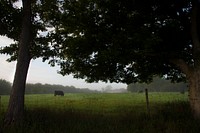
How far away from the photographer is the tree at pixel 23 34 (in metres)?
13.7

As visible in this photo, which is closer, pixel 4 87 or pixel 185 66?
pixel 185 66

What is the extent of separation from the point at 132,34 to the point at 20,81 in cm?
596

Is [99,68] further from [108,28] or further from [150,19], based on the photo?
[150,19]

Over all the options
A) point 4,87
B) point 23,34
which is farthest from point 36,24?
point 4,87

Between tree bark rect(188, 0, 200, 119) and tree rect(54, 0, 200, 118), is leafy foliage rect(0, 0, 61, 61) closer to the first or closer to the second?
tree rect(54, 0, 200, 118)

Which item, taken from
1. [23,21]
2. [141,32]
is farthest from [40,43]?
[141,32]

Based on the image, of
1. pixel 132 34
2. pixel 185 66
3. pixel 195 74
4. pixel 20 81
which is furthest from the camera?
pixel 185 66

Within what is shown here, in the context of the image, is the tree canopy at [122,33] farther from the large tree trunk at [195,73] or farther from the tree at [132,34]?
the large tree trunk at [195,73]

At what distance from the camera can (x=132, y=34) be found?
46.8 ft

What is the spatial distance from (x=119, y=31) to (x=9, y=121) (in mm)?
7182

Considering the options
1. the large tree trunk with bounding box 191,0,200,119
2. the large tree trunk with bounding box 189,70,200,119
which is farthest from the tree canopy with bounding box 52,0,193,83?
the large tree trunk with bounding box 189,70,200,119

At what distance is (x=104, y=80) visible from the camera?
20062 mm

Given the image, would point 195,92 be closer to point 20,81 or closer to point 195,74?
point 195,74

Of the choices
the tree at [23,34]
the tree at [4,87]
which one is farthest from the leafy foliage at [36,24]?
the tree at [4,87]
